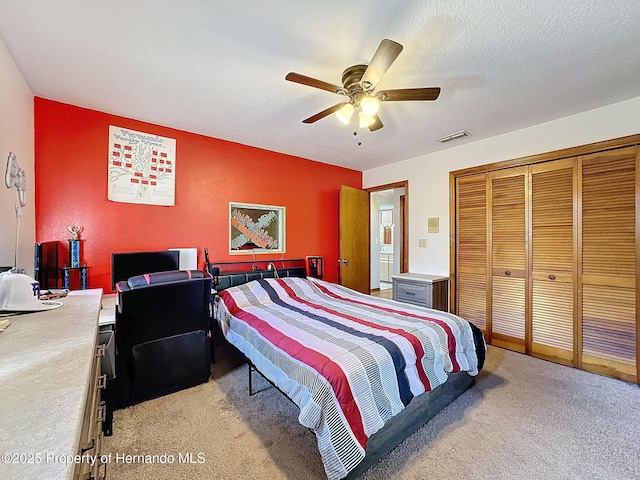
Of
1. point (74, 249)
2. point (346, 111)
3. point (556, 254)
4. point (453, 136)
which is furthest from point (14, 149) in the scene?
point (556, 254)

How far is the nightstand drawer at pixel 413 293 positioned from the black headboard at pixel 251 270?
1.34 meters

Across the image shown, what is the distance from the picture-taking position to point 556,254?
9.30 feet

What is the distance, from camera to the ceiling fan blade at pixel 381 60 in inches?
54.6

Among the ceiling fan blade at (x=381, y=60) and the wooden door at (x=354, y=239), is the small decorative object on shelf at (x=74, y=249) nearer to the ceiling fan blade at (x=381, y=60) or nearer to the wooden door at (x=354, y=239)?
the ceiling fan blade at (x=381, y=60)

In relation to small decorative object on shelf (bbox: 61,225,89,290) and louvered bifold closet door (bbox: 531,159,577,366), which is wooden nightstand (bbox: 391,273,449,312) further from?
small decorative object on shelf (bbox: 61,225,89,290)

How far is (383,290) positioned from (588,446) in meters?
4.81

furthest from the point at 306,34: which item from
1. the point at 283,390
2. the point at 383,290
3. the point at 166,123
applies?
the point at 383,290

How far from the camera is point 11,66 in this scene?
1856mm

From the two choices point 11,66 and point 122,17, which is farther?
point 11,66

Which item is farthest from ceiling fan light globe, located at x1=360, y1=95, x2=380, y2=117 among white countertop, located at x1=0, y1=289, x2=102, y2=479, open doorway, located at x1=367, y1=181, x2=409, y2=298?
open doorway, located at x1=367, y1=181, x2=409, y2=298

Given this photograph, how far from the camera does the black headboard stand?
3195 millimetres

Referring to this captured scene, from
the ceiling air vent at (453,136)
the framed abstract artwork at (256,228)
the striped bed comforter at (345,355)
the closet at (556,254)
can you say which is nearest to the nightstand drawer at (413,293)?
the closet at (556,254)

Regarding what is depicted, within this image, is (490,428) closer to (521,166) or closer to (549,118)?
(521,166)

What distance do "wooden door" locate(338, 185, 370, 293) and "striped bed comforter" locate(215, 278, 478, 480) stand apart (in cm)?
151
